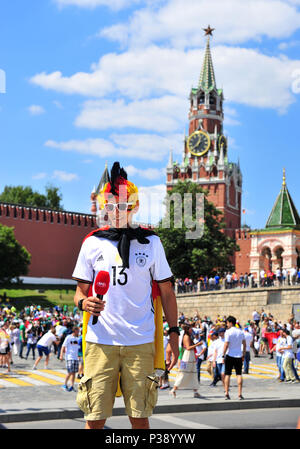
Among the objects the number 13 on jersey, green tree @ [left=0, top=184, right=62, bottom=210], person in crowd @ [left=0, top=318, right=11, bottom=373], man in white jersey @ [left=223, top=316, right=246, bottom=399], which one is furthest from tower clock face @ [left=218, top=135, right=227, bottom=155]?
the number 13 on jersey

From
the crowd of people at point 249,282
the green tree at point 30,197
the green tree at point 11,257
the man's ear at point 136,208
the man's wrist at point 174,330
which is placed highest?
the green tree at point 30,197

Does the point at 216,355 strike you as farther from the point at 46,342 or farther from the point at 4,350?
the point at 4,350

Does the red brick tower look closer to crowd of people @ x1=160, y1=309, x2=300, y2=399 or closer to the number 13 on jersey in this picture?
crowd of people @ x1=160, y1=309, x2=300, y2=399

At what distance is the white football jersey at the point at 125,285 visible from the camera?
12.6ft

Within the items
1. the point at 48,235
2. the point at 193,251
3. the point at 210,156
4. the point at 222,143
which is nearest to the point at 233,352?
the point at 193,251

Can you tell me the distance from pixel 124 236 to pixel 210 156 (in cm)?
8503

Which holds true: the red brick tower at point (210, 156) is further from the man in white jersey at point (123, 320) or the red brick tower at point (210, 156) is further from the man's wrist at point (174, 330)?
the man in white jersey at point (123, 320)

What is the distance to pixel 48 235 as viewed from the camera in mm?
72125

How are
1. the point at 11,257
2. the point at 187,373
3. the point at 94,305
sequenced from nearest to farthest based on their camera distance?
the point at 94,305, the point at 187,373, the point at 11,257

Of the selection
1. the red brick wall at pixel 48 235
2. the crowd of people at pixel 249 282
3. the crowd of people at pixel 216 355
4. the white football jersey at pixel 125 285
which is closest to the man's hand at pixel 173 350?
the white football jersey at pixel 125 285

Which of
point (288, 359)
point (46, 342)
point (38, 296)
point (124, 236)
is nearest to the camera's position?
point (124, 236)

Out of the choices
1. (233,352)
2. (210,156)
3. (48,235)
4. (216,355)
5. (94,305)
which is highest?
(210,156)

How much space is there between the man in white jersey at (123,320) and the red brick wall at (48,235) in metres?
66.3

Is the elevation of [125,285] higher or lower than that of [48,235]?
lower
